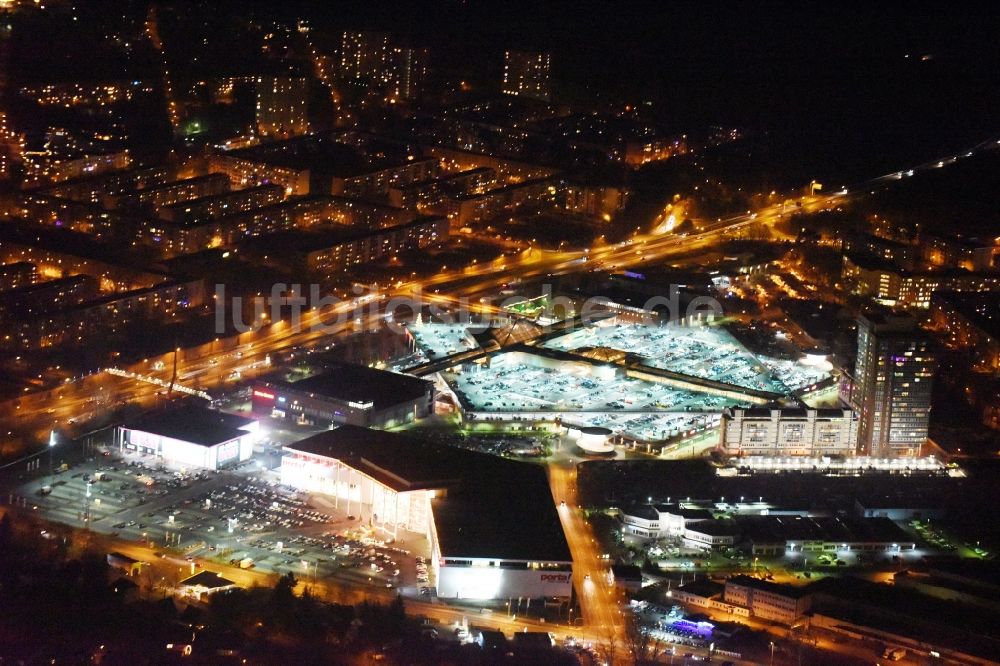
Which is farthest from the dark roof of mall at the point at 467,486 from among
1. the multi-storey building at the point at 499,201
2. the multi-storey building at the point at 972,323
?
the multi-storey building at the point at 499,201

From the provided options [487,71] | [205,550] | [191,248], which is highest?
[487,71]

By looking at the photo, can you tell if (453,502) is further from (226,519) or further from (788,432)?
(788,432)

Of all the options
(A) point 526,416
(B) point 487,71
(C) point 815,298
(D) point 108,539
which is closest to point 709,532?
(A) point 526,416

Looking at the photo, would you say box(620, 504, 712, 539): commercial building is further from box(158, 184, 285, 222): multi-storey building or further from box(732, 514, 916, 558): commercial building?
box(158, 184, 285, 222): multi-storey building

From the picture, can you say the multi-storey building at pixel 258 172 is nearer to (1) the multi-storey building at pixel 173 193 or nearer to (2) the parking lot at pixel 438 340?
(1) the multi-storey building at pixel 173 193

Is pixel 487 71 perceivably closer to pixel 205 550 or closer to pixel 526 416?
pixel 526 416

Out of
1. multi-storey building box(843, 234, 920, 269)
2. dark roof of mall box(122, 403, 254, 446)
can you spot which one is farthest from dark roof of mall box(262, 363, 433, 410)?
multi-storey building box(843, 234, 920, 269)

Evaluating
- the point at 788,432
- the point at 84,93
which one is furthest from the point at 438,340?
the point at 84,93
